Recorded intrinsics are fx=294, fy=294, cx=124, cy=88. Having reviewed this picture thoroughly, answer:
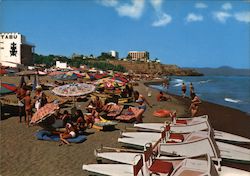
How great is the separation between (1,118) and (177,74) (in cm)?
14971

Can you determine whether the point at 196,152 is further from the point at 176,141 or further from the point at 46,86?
the point at 46,86

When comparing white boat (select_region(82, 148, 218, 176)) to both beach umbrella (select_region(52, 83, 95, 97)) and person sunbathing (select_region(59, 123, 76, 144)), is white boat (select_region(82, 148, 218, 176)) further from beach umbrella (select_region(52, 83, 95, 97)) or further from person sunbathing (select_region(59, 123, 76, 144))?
beach umbrella (select_region(52, 83, 95, 97))

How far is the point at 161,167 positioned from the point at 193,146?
6.94 ft

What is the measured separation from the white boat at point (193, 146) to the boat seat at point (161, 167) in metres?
1.56

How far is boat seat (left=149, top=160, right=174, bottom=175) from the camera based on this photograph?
6488 millimetres

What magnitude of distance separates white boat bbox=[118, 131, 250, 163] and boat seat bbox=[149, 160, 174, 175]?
5.11 ft

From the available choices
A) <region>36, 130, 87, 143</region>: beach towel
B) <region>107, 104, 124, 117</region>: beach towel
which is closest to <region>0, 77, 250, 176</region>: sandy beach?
<region>36, 130, 87, 143</region>: beach towel

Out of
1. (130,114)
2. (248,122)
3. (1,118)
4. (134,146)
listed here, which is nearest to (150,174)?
(134,146)

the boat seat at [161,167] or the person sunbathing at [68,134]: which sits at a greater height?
the boat seat at [161,167]

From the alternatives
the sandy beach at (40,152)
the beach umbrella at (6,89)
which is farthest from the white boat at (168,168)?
the beach umbrella at (6,89)

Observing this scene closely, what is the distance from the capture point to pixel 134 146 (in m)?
10.2

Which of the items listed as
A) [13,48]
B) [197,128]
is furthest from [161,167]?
[13,48]

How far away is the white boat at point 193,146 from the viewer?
8258 mm

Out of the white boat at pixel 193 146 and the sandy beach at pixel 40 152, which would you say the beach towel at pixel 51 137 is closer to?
the sandy beach at pixel 40 152
